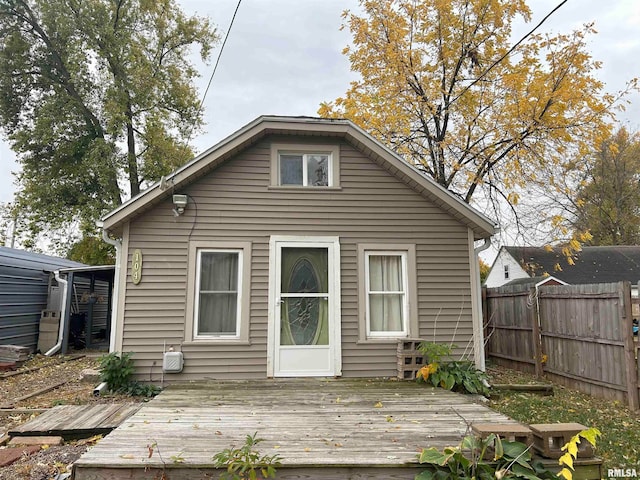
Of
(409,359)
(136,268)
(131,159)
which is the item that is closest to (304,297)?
(409,359)

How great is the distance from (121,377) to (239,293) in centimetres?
198

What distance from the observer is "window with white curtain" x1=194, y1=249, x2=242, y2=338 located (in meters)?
6.29

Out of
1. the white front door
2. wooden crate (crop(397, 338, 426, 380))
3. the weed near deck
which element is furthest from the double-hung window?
the weed near deck

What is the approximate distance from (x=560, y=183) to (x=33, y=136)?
1739 cm

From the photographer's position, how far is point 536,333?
802 centimetres

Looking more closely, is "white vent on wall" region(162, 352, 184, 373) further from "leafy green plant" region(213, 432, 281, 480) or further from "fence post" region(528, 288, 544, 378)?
"fence post" region(528, 288, 544, 378)

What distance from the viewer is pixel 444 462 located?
2.98m

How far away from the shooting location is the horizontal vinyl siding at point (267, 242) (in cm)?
618

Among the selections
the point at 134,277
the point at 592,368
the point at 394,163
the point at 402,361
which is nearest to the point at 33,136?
the point at 134,277

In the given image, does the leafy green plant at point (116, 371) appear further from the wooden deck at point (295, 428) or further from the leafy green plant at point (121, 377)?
the wooden deck at point (295, 428)

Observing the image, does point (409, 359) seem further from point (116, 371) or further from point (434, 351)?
point (116, 371)

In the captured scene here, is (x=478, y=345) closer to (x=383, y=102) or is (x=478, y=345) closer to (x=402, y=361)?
(x=402, y=361)

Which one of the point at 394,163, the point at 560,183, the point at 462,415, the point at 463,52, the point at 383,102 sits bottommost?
the point at 462,415

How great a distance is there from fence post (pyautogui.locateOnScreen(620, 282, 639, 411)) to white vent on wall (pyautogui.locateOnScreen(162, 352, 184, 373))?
20.3ft
